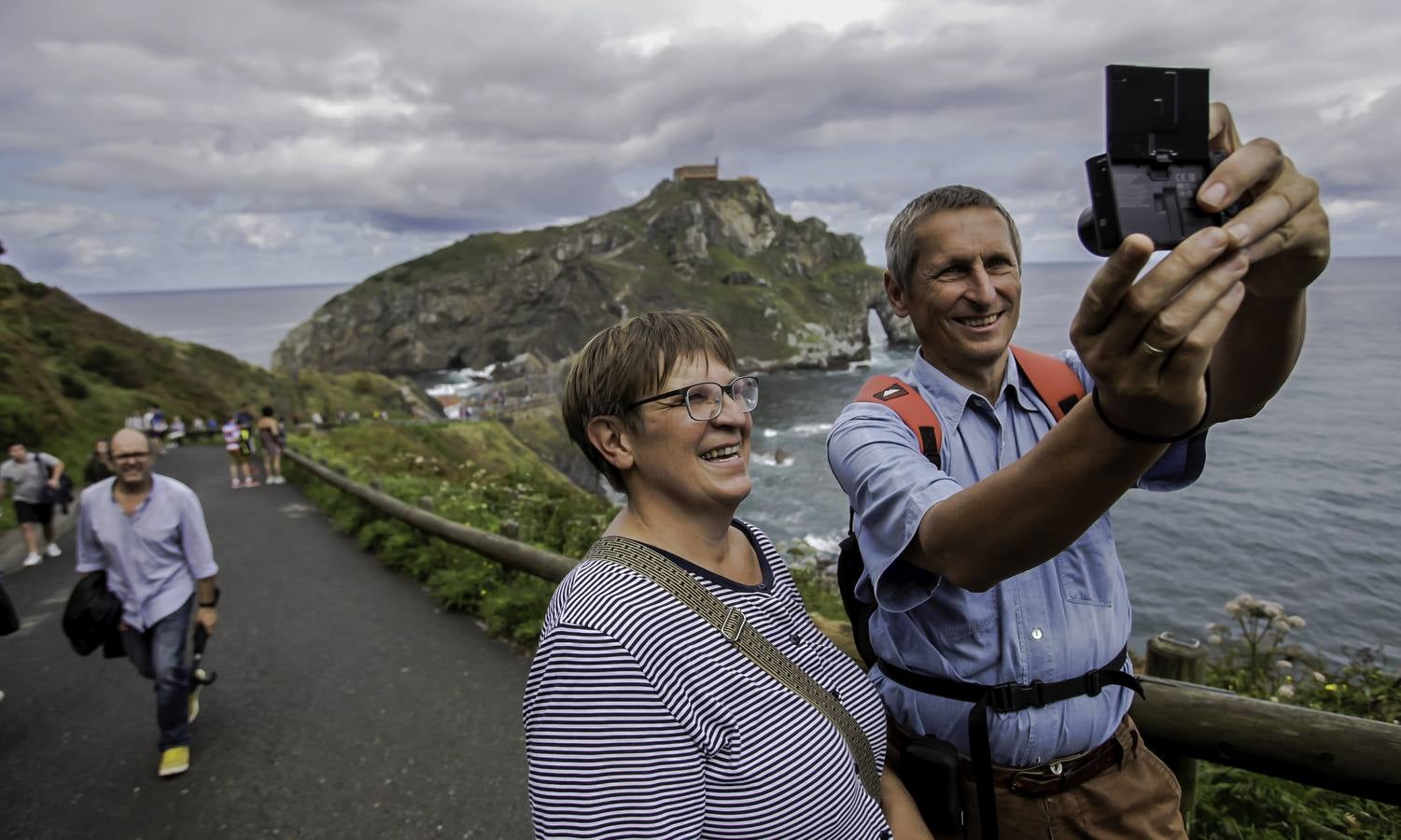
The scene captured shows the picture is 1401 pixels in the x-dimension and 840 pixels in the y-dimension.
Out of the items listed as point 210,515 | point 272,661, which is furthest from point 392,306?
point 272,661

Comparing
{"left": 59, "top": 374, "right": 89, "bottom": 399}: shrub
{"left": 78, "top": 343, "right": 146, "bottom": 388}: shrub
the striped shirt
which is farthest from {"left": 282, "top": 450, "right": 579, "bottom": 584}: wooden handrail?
{"left": 78, "top": 343, "right": 146, "bottom": 388}: shrub

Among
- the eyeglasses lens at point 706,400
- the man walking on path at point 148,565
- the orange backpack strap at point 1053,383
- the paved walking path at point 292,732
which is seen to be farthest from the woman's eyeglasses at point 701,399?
the man walking on path at point 148,565

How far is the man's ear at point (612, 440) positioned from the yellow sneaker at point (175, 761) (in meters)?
4.51

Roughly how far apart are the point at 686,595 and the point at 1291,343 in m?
1.19

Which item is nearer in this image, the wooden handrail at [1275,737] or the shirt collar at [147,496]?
the wooden handrail at [1275,737]

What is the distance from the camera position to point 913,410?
1704 millimetres

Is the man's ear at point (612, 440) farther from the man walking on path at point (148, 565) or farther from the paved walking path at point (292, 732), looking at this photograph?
the man walking on path at point (148, 565)

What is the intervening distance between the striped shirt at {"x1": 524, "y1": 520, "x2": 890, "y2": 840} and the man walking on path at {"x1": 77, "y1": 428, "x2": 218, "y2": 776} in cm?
440

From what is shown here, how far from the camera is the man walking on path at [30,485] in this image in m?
10.6

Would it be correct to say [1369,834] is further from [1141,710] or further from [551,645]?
[551,645]

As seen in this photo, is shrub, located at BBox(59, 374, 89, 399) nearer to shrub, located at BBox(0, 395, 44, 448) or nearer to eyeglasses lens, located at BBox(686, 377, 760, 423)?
shrub, located at BBox(0, 395, 44, 448)

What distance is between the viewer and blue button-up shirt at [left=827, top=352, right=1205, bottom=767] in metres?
1.65

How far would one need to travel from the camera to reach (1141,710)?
237 centimetres

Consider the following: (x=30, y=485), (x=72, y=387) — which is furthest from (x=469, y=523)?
(x=72, y=387)
